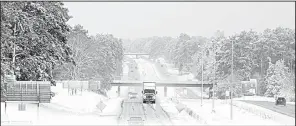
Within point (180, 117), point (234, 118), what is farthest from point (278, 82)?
point (180, 117)

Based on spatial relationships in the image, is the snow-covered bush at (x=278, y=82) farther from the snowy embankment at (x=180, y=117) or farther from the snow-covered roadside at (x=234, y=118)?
the snowy embankment at (x=180, y=117)

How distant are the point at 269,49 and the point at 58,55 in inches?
3379

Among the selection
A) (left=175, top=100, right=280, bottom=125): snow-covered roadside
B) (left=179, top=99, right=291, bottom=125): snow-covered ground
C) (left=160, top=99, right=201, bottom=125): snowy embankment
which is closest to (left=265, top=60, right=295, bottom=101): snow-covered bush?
(left=179, top=99, right=291, bottom=125): snow-covered ground

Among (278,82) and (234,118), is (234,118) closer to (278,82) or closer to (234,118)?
(234,118)

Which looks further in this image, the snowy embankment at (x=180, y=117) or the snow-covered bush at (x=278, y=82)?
the snow-covered bush at (x=278, y=82)

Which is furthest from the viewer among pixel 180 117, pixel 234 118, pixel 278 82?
pixel 278 82

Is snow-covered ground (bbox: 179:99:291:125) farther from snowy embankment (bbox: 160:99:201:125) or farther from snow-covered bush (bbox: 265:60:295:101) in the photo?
snow-covered bush (bbox: 265:60:295:101)

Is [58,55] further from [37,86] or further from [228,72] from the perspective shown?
[228,72]

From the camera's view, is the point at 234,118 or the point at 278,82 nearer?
the point at 234,118

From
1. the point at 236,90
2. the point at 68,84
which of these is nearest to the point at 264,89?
the point at 236,90

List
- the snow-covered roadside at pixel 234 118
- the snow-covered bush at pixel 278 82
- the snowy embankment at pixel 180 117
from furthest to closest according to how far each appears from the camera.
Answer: the snow-covered bush at pixel 278 82 < the snowy embankment at pixel 180 117 < the snow-covered roadside at pixel 234 118

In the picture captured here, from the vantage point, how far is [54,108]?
49.2 meters

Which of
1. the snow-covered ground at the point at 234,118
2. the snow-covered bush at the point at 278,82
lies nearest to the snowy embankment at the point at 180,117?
the snow-covered ground at the point at 234,118

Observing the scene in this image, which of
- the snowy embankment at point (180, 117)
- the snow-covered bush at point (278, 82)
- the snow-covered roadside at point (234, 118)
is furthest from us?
the snow-covered bush at point (278, 82)
